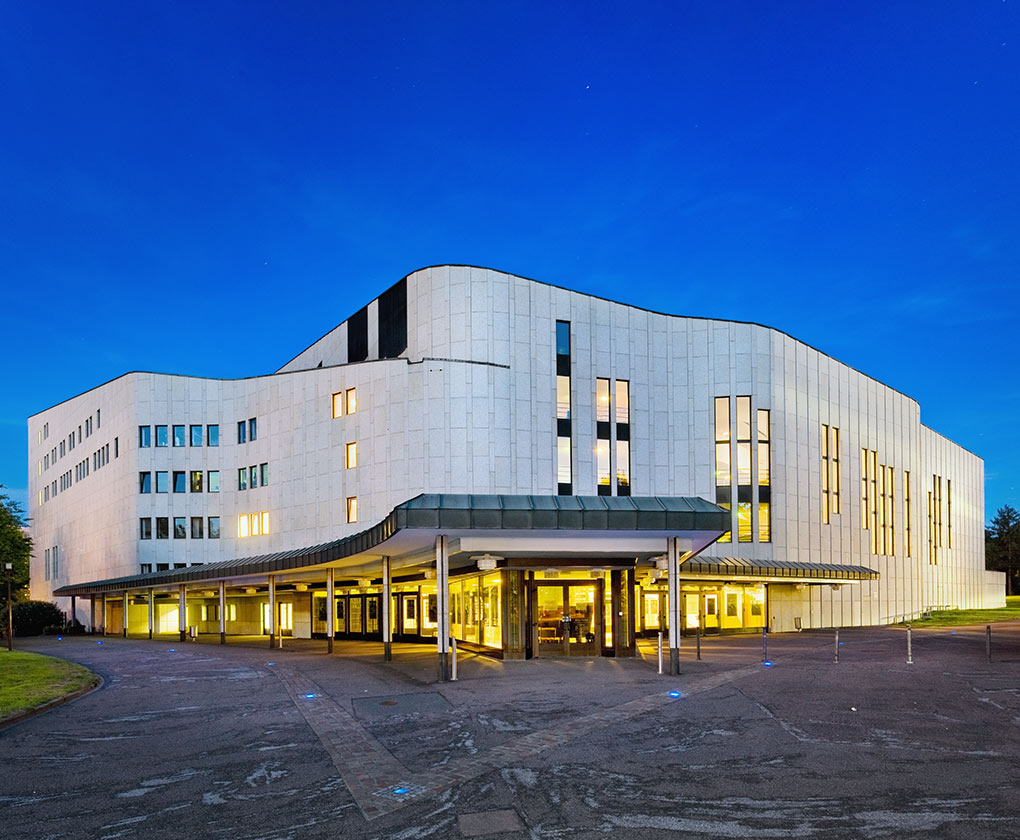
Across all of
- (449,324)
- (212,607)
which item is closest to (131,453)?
(212,607)

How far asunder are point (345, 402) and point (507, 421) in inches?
367

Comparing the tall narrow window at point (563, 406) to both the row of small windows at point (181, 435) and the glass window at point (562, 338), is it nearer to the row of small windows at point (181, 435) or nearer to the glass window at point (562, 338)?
the glass window at point (562, 338)

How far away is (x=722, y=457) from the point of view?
4953 centimetres

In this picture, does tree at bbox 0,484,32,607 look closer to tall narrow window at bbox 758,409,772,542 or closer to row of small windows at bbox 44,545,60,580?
row of small windows at bbox 44,545,60,580

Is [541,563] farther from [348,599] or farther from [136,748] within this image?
[348,599]

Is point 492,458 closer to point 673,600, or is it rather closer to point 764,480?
point 764,480

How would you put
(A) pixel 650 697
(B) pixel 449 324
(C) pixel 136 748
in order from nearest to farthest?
(C) pixel 136 748 < (A) pixel 650 697 < (B) pixel 449 324

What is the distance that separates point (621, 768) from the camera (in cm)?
1233

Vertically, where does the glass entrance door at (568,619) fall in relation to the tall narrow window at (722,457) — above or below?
below

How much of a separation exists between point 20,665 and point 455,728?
22.3 metres

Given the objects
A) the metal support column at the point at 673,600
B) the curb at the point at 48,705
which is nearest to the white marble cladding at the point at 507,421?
the metal support column at the point at 673,600

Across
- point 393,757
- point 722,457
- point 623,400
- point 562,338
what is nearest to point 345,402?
point 562,338

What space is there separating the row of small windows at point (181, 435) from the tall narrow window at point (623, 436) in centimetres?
2825

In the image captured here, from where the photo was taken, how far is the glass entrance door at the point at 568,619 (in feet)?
97.5
